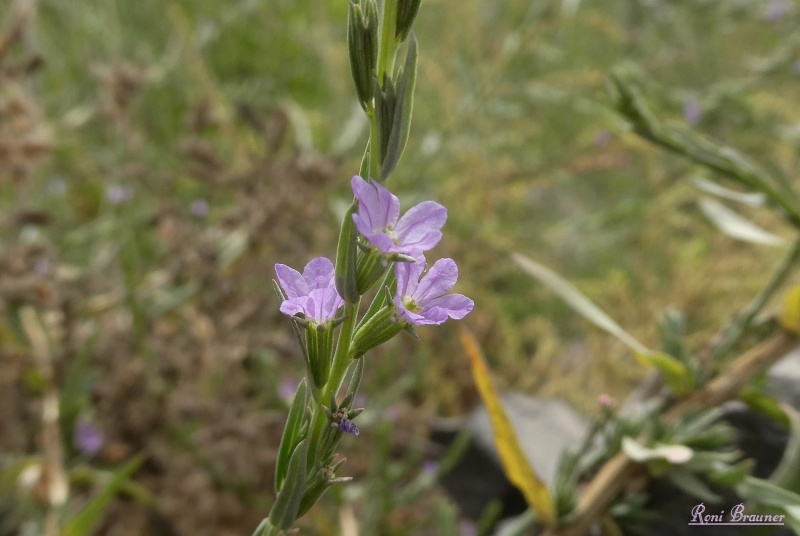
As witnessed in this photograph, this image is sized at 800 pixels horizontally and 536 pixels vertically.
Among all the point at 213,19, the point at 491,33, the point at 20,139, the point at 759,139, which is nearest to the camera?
the point at 20,139

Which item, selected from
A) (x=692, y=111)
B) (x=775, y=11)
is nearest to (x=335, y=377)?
(x=692, y=111)

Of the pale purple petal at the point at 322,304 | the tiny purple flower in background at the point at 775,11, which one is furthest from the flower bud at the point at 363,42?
the tiny purple flower in background at the point at 775,11

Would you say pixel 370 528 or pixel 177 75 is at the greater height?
pixel 177 75

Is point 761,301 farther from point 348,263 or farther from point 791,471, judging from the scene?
point 348,263

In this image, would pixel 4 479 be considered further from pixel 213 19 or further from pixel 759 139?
pixel 759 139

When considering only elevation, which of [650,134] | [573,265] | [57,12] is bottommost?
[650,134]

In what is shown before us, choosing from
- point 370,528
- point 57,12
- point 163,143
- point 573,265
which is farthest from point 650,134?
point 57,12
